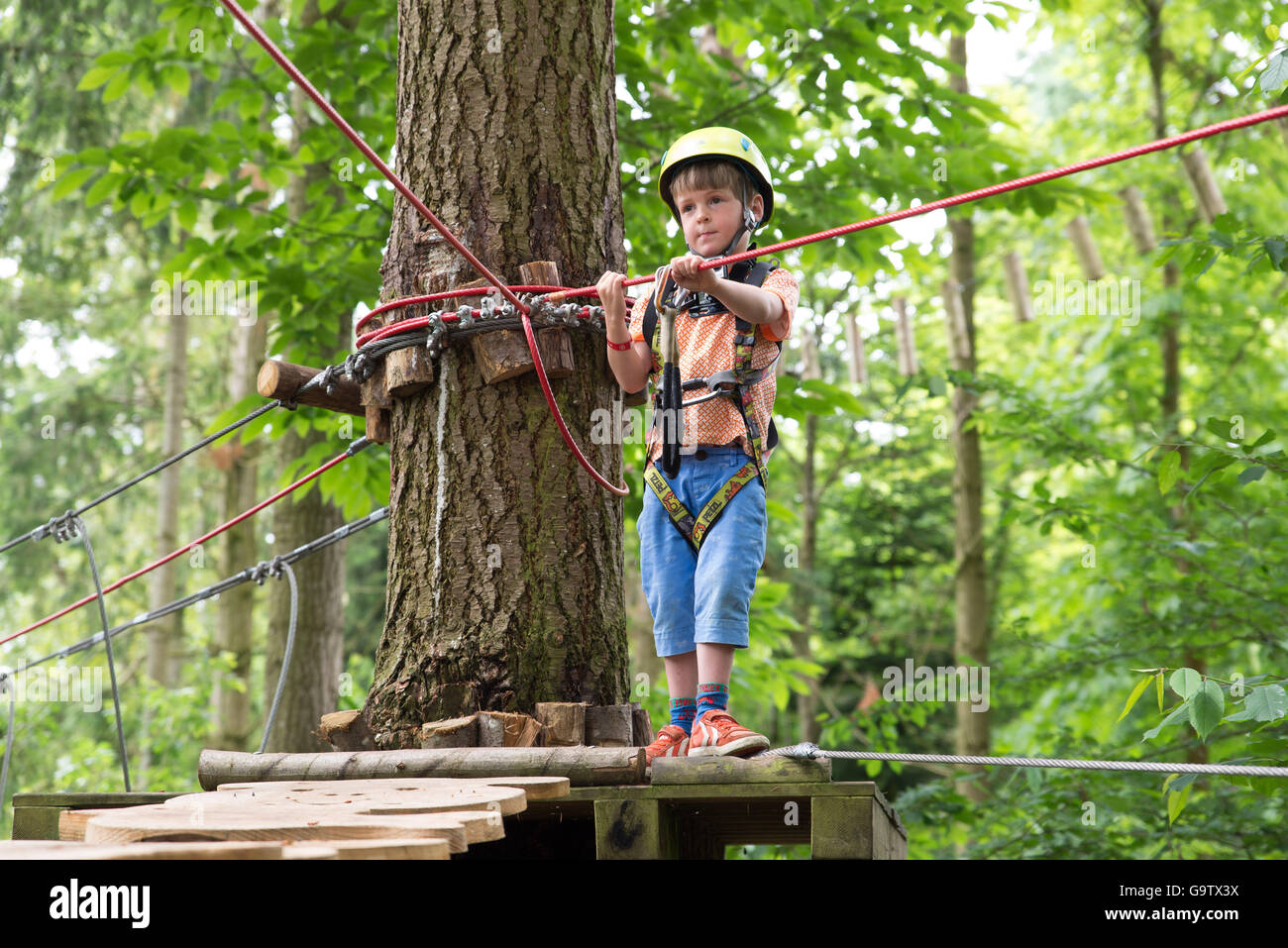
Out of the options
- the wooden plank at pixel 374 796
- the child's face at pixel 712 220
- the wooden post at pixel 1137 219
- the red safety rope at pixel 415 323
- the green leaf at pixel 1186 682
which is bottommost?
the wooden plank at pixel 374 796

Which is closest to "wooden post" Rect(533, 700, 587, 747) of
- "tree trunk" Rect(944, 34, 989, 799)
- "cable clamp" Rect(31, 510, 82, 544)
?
"cable clamp" Rect(31, 510, 82, 544)

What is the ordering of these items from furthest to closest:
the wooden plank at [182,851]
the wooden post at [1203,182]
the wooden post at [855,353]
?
the wooden post at [855,353] → the wooden post at [1203,182] → the wooden plank at [182,851]

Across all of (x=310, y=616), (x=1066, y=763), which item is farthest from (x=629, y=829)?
(x=310, y=616)

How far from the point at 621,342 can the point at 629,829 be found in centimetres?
130

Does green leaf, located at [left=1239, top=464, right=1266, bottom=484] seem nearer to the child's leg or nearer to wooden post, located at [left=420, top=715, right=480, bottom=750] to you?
the child's leg

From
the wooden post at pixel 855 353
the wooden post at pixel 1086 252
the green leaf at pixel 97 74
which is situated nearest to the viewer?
the green leaf at pixel 97 74

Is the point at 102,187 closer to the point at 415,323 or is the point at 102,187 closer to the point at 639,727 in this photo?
the point at 415,323

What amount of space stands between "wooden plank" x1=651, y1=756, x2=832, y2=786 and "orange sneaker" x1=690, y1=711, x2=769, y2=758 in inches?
Result: 1.8

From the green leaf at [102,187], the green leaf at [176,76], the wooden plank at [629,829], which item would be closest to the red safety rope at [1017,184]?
the wooden plank at [629,829]

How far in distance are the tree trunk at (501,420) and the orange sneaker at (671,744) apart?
248mm

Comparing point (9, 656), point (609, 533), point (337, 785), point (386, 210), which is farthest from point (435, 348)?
point (9, 656)

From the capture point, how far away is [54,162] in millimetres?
5281

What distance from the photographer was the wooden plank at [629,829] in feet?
8.19

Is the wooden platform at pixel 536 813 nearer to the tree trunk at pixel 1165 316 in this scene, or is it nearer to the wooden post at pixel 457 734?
the wooden post at pixel 457 734
